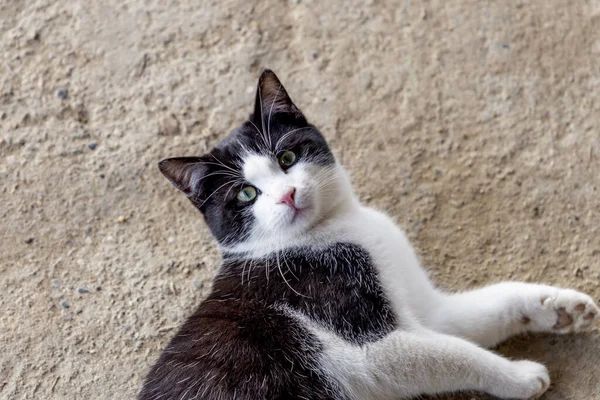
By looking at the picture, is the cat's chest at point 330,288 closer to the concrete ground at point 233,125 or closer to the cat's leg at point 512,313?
the cat's leg at point 512,313

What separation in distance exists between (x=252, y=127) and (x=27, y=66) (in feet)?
5.55

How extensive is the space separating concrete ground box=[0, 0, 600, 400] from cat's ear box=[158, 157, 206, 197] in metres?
0.58

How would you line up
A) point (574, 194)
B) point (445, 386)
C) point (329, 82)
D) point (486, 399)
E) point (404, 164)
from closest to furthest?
1. point (445, 386)
2. point (486, 399)
3. point (574, 194)
4. point (404, 164)
5. point (329, 82)

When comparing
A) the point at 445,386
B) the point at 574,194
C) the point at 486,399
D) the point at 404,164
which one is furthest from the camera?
the point at 404,164

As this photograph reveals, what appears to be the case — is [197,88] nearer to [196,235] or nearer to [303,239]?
[196,235]

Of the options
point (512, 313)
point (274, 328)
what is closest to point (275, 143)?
point (274, 328)

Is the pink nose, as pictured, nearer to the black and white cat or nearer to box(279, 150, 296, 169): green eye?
the black and white cat

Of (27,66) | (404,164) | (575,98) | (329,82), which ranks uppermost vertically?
(27,66)

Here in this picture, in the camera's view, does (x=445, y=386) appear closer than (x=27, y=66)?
Yes

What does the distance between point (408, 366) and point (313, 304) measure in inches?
15.3

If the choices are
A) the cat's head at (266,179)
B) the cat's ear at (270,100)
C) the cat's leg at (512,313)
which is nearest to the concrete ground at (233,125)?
the cat's leg at (512,313)

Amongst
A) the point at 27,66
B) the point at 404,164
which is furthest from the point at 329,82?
the point at 27,66

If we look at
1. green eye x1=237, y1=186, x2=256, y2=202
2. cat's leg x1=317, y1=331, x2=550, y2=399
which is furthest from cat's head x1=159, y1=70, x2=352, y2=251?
cat's leg x1=317, y1=331, x2=550, y2=399

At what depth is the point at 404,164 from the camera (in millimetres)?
3014
